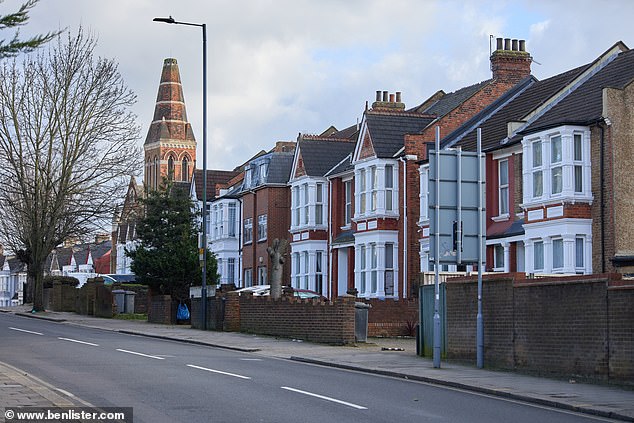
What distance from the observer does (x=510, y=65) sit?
44781mm

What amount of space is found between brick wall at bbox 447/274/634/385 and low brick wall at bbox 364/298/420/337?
11.0 m

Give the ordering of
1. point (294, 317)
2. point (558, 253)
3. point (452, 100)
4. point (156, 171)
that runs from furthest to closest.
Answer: point (156, 171) → point (452, 100) → point (558, 253) → point (294, 317)

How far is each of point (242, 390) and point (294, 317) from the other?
1536cm

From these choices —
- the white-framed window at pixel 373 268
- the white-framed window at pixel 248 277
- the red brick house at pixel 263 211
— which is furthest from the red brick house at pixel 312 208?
the white-framed window at pixel 373 268

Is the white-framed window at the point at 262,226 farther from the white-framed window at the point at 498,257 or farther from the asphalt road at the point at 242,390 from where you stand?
the asphalt road at the point at 242,390

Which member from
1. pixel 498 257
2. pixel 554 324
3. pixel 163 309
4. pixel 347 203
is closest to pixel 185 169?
→ pixel 347 203

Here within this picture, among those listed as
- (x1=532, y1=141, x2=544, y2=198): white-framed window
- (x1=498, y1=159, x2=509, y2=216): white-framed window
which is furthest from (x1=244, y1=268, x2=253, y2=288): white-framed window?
(x1=532, y1=141, x2=544, y2=198): white-framed window

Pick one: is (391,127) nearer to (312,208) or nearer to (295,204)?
(312,208)

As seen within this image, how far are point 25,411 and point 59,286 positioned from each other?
138 ft

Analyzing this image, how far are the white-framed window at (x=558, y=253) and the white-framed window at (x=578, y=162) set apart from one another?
1796 millimetres

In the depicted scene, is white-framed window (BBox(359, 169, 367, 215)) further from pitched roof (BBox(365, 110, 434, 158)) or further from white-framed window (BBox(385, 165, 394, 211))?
pitched roof (BBox(365, 110, 434, 158))

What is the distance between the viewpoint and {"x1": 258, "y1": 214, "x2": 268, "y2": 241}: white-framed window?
58.0 metres

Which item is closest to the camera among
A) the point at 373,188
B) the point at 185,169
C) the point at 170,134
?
the point at 373,188

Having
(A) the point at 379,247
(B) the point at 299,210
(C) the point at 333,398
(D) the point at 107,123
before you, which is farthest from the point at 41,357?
(B) the point at 299,210
